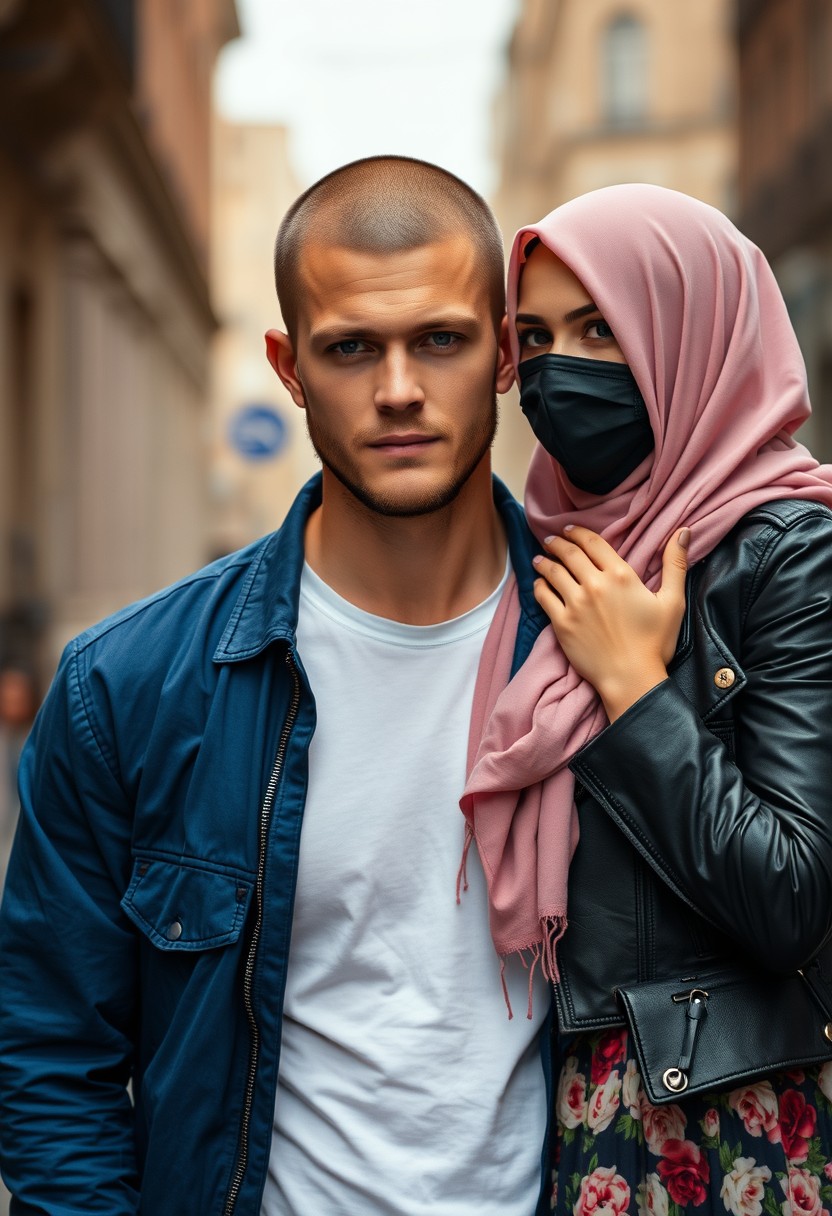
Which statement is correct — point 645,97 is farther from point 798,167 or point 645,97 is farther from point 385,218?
point 385,218

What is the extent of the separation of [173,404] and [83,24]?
46.2ft

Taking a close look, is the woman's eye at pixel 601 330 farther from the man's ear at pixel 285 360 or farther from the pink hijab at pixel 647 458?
the man's ear at pixel 285 360

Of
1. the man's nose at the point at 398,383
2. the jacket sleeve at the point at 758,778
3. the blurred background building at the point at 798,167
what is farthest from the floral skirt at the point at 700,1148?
the blurred background building at the point at 798,167

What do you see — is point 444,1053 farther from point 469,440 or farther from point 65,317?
point 65,317

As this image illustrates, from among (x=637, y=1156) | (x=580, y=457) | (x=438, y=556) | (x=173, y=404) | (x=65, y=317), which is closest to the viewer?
(x=637, y=1156)

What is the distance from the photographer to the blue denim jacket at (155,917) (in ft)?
8.07

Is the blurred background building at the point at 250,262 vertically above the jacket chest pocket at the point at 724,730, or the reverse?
the blurred background building at the point at 250,262

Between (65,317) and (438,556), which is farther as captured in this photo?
(65,317)

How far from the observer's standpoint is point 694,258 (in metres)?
2.49

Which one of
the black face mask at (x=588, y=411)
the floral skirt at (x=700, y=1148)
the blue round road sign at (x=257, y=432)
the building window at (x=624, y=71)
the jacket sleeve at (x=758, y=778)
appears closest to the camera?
the jacket sleeve at (x=758, y=778)

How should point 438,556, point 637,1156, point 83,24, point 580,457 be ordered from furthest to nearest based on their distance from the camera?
1. point 83,24
2. point 438,556
3. point 580,457
4. point 637,1156

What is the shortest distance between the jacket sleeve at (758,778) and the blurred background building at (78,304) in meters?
9.87

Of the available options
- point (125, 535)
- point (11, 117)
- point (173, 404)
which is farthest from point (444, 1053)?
point (173, 404)

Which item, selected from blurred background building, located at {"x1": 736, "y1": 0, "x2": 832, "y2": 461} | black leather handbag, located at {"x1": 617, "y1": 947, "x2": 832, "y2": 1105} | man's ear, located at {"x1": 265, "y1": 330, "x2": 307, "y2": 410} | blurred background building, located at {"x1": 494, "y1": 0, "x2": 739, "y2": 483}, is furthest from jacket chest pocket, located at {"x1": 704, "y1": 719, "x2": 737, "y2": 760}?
blurred background building, located at {"x1": 494, "y1": 0, "x2": 739, "y2": 483}
